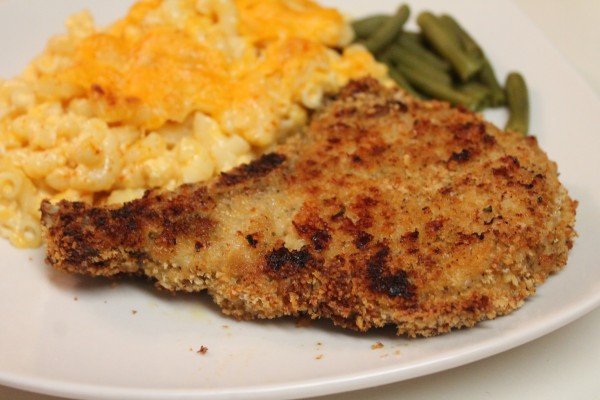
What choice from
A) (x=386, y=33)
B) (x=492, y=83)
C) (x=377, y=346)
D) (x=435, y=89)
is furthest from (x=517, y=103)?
(x=377, y=346)

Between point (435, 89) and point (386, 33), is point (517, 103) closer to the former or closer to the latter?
point (435, 89)

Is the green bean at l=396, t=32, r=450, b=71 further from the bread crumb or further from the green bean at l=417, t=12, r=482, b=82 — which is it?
the bread crumb

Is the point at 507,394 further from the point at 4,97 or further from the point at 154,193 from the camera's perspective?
the point at 4,97

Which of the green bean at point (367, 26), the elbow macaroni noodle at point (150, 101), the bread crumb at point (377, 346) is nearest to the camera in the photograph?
the bread crumb at point (377, 346)

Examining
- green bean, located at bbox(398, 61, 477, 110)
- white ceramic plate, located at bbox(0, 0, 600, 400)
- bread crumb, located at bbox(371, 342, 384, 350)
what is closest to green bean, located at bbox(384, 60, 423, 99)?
green bean, located at bbox(398, 61, 477, 110)

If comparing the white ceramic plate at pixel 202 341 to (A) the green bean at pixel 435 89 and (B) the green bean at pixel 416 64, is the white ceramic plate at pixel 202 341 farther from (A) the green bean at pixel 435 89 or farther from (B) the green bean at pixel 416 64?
(B) the green bean at pixel 416 64

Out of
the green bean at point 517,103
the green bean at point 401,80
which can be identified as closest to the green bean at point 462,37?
the green bean at point 517,103
